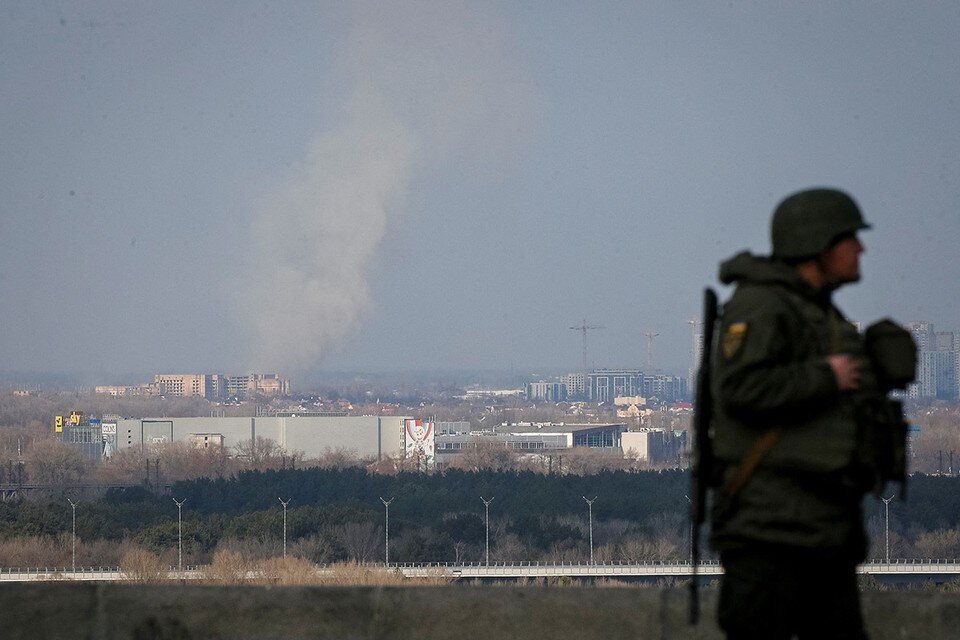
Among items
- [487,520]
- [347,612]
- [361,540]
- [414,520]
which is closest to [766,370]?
[347,612]

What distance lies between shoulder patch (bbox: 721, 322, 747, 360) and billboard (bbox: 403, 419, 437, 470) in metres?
178

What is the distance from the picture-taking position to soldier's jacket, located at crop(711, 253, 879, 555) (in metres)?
4.34

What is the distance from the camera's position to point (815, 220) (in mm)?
4469

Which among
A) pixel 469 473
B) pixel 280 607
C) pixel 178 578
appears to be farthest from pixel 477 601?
pixel 469 473

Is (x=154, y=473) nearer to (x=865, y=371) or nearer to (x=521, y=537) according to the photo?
(x=521, y=537)

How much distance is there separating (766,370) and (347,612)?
2.38 meters

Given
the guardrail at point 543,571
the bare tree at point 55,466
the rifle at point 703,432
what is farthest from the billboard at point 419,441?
the rifle at point 703,432

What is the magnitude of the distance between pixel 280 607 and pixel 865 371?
8.59 feet

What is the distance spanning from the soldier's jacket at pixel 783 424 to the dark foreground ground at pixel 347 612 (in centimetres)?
169

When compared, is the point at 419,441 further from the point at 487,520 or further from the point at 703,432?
the point at 703,432

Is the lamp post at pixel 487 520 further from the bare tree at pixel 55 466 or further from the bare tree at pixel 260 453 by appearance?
the bare tree at pixel 260 453

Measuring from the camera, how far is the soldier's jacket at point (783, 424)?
4.34 metres

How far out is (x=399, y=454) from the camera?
194 meters

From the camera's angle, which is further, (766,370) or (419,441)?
(419,441)
